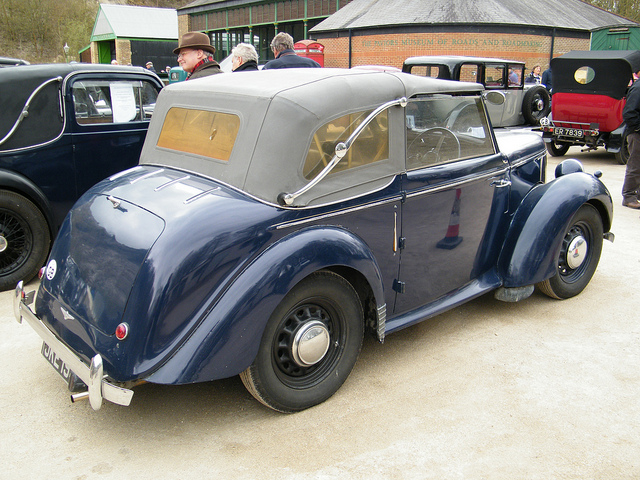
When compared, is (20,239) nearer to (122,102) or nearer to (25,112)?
(25,112)

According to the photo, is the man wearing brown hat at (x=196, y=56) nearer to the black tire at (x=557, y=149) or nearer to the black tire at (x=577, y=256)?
the black tire at (x=577, y=256)

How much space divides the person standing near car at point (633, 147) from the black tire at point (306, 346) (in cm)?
610

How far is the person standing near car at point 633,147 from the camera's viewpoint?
23.7ft

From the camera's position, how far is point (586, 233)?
4.53m

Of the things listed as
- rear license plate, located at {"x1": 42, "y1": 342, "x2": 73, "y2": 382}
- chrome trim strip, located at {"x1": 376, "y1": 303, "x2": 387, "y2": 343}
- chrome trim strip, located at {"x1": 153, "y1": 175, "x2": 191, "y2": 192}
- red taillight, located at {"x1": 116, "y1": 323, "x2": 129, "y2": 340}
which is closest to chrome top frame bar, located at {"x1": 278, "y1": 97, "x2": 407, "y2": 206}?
chrome trim strip, located at {"x1": 153, "y1": 175, "x2": 191, "y2": 192}

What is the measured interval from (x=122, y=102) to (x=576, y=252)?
4.51 meters

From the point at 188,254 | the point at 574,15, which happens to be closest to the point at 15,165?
the point at 188,254

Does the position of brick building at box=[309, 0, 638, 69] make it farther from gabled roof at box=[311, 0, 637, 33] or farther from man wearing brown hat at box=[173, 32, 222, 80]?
man wearing brown hat at box=[173, 32, 222, 80]

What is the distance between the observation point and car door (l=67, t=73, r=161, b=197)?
511 centimetres

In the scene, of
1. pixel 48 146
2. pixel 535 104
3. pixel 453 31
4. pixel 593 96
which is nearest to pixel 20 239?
pixel 48 146

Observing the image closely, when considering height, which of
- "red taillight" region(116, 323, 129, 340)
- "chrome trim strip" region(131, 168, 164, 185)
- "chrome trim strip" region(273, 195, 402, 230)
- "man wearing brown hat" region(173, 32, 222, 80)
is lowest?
"red taillight" region(116, 323, 129, 340)

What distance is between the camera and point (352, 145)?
122 inches

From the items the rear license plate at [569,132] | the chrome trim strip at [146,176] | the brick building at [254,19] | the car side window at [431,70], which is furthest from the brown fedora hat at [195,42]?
the brick building at [254,19]

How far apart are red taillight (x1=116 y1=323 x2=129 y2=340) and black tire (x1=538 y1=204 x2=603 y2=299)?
10.7ft
